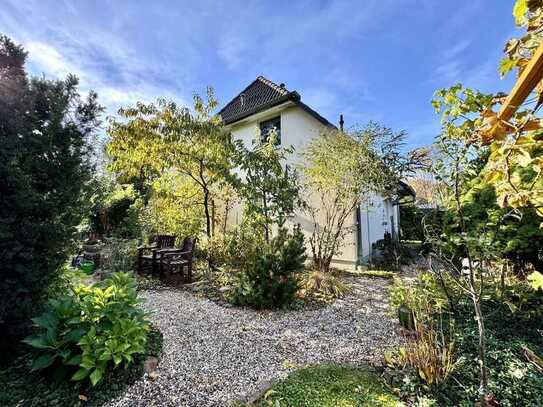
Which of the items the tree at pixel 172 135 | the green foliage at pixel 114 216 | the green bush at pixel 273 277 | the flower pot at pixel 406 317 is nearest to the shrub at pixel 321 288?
the green bush at pixel 273 277

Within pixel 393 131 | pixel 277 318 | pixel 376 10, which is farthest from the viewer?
pixel 393 131

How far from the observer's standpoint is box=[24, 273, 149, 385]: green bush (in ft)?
7.41

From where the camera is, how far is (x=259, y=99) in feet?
34.9

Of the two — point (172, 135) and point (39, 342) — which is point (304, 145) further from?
point (39, 342)

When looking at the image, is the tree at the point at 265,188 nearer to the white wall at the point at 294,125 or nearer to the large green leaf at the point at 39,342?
the white wall at the point at 294,125

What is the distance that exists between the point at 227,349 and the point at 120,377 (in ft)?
4.05

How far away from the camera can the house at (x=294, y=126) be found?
8.61 m

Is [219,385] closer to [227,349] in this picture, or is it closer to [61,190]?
[227,349]

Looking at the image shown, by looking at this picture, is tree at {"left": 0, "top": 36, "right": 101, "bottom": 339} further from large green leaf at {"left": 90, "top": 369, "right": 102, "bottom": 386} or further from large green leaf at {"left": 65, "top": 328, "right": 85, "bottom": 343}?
large green leaf at {"left": 90, "top": 369, "right": 102, "bottom": 386}

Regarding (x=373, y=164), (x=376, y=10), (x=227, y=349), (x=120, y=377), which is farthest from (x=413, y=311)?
(x=376, y=10)

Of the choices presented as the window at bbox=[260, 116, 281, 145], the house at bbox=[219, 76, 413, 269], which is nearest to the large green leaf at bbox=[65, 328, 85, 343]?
the house at bbox=[219, 76, 413, 269]

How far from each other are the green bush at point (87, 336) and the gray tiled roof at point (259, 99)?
7775 mm

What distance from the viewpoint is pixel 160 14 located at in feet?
13.7

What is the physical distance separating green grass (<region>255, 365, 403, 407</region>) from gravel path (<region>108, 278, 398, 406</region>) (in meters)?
0.22
